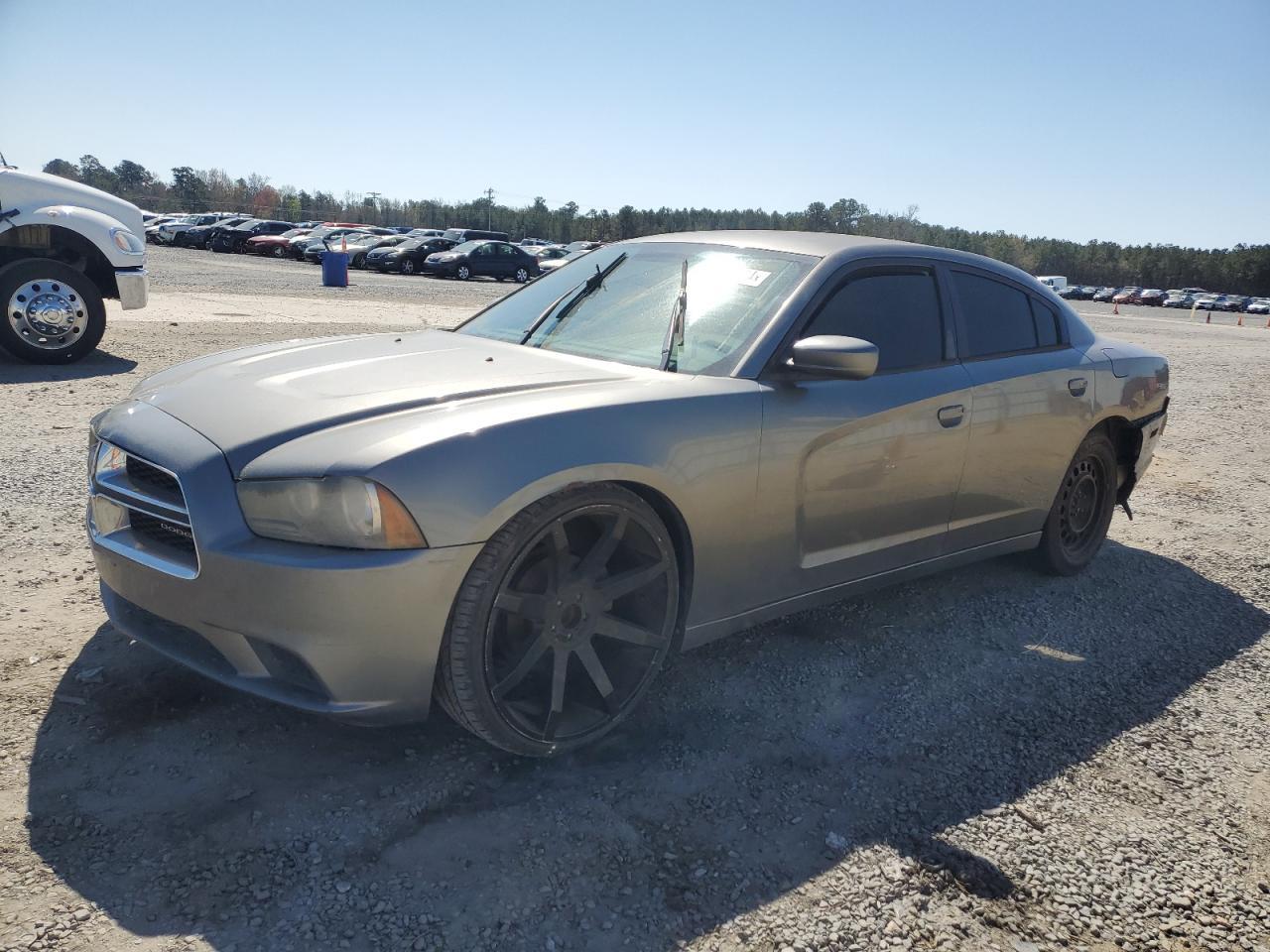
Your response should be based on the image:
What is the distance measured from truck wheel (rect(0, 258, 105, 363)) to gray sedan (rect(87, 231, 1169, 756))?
6.12m

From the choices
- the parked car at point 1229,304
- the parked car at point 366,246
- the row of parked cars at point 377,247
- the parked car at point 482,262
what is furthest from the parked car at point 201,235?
the parked car at point 1229,304

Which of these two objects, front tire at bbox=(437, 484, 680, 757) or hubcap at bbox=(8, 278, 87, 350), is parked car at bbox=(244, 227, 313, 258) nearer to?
hubcap at bbox=(8, 278, 87, 350)

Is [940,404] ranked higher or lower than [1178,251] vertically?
lower

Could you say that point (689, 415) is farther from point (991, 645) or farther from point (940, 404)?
point (991, 645)

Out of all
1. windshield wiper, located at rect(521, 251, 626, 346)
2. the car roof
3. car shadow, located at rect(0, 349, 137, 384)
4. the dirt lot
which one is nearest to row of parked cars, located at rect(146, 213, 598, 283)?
car shadow, located at rect(0, 349, 137, 384)

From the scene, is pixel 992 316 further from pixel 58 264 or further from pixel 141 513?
pixel 58 264

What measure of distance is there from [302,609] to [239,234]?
4307 cm

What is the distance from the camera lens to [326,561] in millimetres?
2369

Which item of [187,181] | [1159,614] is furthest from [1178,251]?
[1159,614]

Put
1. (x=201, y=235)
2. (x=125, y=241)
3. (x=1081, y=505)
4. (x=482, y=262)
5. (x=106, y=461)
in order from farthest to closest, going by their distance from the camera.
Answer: (x=201, y=235) < (x=482, y=262) < (x=125, y=241) < (x=1081, y=505) < (x=106, y=461)

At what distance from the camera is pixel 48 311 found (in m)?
8.41

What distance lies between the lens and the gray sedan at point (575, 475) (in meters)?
2.43

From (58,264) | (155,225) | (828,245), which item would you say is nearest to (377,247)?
(155,225)

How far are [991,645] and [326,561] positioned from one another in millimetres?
2791
